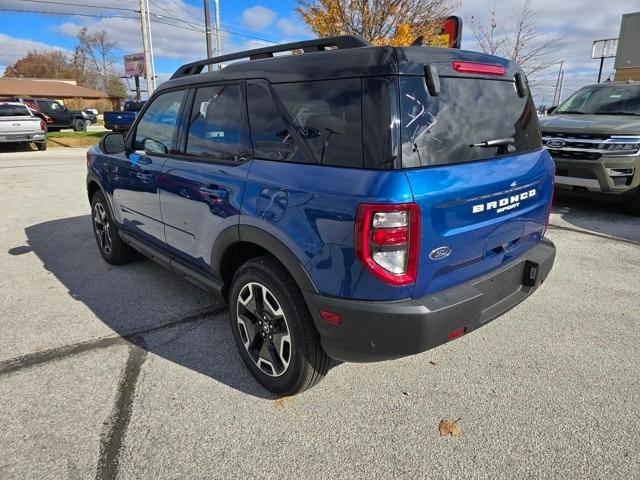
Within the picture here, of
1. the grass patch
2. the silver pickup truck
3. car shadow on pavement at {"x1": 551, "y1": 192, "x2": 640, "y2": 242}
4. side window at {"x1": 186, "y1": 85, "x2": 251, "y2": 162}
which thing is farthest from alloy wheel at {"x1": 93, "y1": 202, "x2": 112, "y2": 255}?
the grass patch

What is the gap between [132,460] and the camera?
217cm

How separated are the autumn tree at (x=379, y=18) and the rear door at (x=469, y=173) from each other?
31.5ft

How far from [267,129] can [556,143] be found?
5741 millimetres

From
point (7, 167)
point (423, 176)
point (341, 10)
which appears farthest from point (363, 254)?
point (7, 167)

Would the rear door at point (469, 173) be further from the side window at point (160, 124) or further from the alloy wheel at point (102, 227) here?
the alloy wheel at point (102, 227)

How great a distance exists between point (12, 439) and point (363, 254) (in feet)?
6.67

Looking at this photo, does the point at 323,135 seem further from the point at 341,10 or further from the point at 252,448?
the point at 341,10

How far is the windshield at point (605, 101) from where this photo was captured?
7.24 m

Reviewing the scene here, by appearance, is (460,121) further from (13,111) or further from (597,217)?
(13,111)

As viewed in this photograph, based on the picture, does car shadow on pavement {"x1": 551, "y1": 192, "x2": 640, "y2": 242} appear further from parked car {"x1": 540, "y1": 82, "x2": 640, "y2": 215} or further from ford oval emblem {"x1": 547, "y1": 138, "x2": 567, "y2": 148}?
ford oval emblem {"x1": 547, "y1": 138, "x2": 567, "y2": 148}

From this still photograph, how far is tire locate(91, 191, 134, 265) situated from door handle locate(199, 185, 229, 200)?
6.95 ft

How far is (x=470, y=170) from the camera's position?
7.36ft

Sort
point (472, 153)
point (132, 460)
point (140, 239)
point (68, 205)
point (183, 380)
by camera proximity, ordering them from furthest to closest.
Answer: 1. point (68, 205)
2. point (140, 239)
3. point (183, 380)
4. point (472, 153)
5. point (132, 460)

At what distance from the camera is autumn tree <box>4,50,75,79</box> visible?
86438 millimetres
